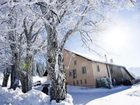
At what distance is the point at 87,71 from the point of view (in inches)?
1694

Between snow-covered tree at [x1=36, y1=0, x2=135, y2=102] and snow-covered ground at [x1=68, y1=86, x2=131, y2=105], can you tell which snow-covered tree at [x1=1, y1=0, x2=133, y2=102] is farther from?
snow-covered ground at [x1=68, y1=86, x2=131, y2=105]

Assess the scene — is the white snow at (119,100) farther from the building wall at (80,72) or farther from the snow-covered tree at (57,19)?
the building wall at (80,72)

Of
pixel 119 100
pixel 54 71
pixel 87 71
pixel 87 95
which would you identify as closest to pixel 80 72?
pixel 87 71

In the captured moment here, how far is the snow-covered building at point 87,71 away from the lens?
139ft

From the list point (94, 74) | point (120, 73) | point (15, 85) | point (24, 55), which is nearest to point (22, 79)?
point (24, 55)

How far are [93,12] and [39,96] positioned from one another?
5.61 meters

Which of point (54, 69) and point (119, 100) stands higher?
point (54, 69)

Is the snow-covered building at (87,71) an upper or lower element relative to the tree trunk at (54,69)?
upper

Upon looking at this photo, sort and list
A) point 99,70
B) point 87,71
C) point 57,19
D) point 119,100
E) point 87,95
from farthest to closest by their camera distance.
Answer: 1. point 99,70
2. point 87,71
3. point 87,95
4. point 119,100
5. point 57,19

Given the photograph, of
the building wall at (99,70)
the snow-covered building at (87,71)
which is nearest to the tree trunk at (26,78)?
the snow-covered building at (87,71)

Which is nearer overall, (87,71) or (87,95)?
(87,95)

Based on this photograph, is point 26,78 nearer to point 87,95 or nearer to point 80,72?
point 87,95

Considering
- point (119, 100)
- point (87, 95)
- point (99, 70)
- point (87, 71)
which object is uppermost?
point (99, 70)

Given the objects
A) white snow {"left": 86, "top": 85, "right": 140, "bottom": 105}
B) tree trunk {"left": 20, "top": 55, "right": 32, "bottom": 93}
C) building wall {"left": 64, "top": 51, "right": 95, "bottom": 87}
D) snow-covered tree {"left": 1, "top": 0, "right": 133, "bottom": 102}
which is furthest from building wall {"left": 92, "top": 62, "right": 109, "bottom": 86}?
snow-covered tree {"left": 1, "top": 0, "right": 133, "bottom": 102}
